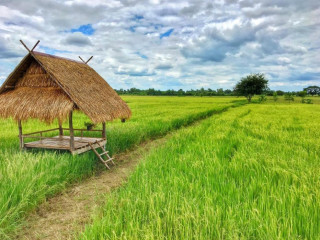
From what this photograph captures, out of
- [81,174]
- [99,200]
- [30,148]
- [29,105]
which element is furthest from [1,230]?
[30,148]

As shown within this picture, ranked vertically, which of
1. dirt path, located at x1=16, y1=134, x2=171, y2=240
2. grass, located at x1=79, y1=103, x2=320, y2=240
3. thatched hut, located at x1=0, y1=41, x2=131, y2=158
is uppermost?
thatched hut, located at x1=0, y1=41, x2=131, y2=158

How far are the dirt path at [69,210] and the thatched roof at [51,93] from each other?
1.65m

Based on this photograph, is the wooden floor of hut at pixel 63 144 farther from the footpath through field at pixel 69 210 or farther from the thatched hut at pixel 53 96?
the footpath through field at pixel 69 210

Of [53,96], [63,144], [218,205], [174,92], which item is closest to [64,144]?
[63,144]

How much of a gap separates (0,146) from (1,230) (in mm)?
4926

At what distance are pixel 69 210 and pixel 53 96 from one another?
10.8ft

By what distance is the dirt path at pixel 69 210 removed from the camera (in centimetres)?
315

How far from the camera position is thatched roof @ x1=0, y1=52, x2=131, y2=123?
5.55 m

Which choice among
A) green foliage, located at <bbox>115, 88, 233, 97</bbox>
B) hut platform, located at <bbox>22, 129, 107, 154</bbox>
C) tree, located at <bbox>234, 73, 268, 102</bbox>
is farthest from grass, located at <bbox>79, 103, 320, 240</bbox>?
green foliage, located at <bbox>115, 88, 233, 97</bbox>

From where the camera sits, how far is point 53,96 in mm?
5754

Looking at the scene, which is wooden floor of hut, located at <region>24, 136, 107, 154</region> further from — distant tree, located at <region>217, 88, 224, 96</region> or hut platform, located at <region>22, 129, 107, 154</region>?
distant tree, located at <region>217, 88, 224, 96</region>

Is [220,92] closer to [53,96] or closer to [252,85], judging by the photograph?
[252,85]

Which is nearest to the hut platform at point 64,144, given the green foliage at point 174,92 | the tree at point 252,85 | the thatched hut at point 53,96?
the thatched hut at point 53,96

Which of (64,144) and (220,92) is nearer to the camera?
(64,144)
